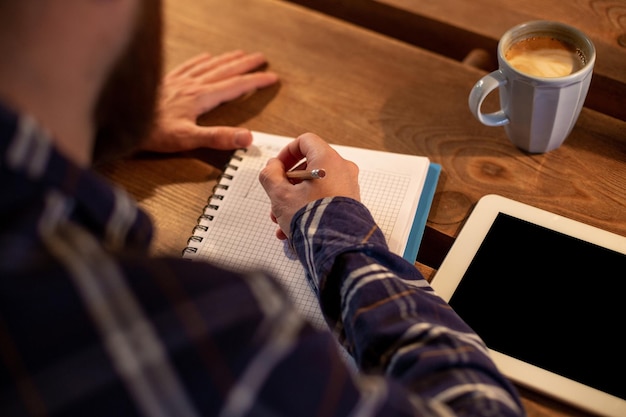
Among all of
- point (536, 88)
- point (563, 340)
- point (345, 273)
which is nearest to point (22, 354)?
point (345, 273)

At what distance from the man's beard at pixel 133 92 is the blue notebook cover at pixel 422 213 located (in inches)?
16.0

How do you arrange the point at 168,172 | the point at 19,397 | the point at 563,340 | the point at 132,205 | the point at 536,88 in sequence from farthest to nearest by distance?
the point at 168,172
the point at 536,88
the point at 563,340
the point at 132,205
the point at 19,397

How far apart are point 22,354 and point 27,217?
0.28 feet

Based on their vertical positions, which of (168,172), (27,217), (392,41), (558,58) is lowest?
(168,172)

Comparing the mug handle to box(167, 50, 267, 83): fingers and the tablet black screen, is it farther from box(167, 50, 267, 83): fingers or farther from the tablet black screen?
box(167, 50, 267, 83): fingers

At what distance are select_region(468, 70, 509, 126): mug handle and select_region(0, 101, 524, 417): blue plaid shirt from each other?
0.51 metres

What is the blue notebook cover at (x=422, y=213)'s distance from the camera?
89 centimetres

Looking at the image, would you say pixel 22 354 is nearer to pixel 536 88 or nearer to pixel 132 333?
pixel 132 333

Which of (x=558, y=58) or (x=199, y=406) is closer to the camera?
(x=199, y=406)

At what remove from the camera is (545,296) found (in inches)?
31.6

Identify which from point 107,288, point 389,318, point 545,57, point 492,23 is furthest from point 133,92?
point 492,23

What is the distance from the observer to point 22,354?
414 millimetres

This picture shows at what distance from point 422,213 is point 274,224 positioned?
0.21 meters

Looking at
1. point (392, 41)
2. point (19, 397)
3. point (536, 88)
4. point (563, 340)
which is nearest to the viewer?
point (19, 397)
